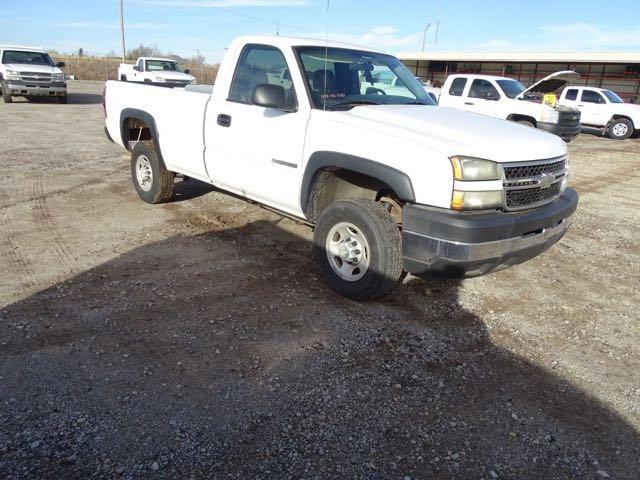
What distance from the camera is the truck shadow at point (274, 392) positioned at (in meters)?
2.38

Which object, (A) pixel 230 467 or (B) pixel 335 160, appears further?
(B) pixel 335 160

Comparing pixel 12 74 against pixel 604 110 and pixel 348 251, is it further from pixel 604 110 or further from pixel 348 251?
pixel 604 110

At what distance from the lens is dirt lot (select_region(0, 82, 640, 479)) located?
2.41 metres

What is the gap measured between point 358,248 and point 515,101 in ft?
41.2

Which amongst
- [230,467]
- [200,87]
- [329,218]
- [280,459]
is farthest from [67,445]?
[200,87]

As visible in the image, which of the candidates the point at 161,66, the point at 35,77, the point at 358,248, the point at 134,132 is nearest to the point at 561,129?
the point at 134,132

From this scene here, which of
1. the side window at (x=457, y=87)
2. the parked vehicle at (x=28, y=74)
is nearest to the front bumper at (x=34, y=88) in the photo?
the parked vehicle at (x=28, y=74)

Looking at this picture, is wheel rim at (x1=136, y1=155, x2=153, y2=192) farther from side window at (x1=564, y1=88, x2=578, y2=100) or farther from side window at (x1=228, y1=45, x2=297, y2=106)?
side window at (x1=564, y1=88, x2=578, y2=100)

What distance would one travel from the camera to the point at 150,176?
632 centimetres

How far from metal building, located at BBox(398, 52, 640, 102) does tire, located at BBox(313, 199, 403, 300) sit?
29.2 m

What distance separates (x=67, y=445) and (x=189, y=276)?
6.80 feet

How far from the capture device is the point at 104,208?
6230 mm

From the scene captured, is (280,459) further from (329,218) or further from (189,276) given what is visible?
(189,276)

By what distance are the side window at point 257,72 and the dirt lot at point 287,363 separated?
1.55 meters
